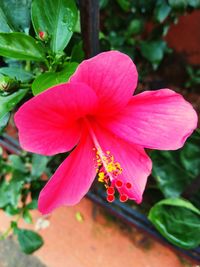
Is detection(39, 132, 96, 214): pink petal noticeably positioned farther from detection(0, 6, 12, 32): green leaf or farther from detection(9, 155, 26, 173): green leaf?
detection(9, 155, 26, 173): green leaf

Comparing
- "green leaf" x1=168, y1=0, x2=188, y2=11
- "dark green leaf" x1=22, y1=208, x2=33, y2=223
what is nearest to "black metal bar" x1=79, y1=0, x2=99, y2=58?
"green leaf" x1=168, y1=0, x2=188, y2=11

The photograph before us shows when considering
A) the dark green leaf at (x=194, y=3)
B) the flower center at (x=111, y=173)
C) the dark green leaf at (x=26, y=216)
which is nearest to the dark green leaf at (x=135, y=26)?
the dark green leaf at (x=194, y=3)

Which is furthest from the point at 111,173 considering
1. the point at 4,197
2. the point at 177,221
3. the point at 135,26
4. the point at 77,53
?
the point at 135,26

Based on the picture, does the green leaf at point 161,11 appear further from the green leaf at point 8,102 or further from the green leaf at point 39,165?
the green leaf at point 8,102

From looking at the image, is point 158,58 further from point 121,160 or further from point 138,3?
point 121,160

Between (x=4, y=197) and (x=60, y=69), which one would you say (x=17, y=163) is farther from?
(x=60, y=69)
